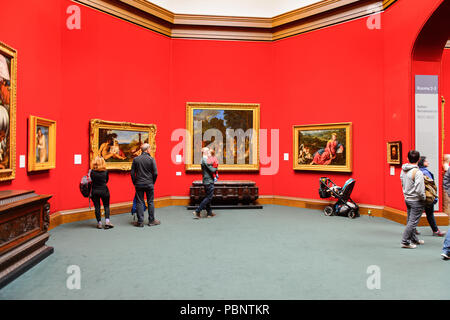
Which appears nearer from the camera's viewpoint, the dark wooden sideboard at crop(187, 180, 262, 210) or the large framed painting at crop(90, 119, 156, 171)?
the large framed painting at crop(90, 119, 156, 171)

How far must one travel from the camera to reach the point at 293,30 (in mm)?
10719

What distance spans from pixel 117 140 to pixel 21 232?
4865 millimetres

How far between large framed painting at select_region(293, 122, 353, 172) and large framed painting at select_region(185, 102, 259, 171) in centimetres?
158

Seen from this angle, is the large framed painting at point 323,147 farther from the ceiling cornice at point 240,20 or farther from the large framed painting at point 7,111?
the large framed painting at point 7,111

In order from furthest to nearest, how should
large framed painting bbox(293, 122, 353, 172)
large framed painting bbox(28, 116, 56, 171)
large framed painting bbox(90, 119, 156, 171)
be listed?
large framed painting bbox(293, 122, 353, 172) < large framed painting bbox(90, 119, 156, 171) < large framed painting bbox(28, 116, 56, 171)

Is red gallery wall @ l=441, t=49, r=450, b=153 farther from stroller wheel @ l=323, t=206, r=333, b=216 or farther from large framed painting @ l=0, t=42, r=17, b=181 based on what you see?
large framed painting @ l=0, t=42, r=17, b=181

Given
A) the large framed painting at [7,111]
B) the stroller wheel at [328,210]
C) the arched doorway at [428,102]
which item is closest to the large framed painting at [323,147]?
the stroller wheel at [328,210]

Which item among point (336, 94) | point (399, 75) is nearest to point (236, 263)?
point (399, 75)

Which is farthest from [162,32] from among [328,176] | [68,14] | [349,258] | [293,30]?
[349,258]

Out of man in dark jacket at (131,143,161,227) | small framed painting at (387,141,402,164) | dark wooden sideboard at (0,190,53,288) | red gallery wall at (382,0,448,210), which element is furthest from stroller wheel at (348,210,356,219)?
dark wooden sideboard at (0,190,53,288)

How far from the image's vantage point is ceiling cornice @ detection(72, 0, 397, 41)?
9.33 m

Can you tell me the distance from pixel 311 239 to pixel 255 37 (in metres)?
7.90

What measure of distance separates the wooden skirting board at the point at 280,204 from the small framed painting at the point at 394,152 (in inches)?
54.8
